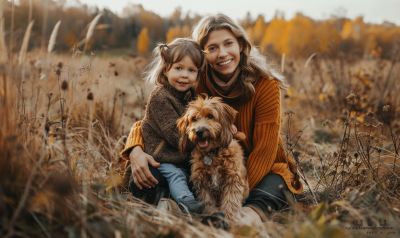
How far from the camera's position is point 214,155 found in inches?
165

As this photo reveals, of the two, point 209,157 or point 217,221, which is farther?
point 209,157

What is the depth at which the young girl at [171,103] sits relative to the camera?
14.2 feet

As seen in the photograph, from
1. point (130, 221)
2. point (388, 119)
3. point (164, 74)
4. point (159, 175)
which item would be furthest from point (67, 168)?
point (388, 119)

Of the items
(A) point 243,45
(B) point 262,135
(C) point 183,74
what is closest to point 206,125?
(C) point 183,74

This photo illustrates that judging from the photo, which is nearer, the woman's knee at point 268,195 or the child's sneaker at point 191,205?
the child's sneaker at point 191,205

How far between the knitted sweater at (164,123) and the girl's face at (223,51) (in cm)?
40

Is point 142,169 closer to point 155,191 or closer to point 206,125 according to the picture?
point 155,191

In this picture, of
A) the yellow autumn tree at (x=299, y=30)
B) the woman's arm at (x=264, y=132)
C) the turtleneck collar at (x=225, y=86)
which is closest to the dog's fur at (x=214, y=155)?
the woman's arm at (x=264, y=132)

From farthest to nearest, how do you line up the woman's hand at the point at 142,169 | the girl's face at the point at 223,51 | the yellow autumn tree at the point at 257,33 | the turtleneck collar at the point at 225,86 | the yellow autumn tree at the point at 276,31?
1. the yellow autumn tree at the point at 276,31
2. the yellow autumn tree at the point at 257,33
3. the turtleneck collar at the point at 225,86
4. the girl's face at the point at 223,51
5. the woman's hand at the point at 142,169

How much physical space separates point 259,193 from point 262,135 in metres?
0.55

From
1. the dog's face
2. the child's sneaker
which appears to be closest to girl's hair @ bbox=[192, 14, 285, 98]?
the dog's face

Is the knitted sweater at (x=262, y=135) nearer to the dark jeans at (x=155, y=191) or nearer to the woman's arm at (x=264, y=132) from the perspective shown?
the woman's arm at (x=264, y=132)

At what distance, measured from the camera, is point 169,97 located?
442 centimetres

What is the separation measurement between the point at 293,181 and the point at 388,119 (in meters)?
4.27
